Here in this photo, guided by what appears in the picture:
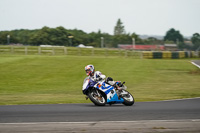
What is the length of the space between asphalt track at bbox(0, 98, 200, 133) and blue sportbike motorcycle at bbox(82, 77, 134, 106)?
69 cm

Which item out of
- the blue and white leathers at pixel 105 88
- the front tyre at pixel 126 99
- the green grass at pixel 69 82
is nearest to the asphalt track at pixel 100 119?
the blue and white leathers at pixel 105 88

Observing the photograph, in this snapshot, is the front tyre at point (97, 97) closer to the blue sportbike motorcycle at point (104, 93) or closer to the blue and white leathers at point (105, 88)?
the blue sportbike motorcycle at point (104, 93)

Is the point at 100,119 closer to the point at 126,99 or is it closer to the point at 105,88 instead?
the point at 105,88

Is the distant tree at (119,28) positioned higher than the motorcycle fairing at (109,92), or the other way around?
the distant tree at (119,28)

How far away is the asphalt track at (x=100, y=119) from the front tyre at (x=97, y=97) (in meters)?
0.60

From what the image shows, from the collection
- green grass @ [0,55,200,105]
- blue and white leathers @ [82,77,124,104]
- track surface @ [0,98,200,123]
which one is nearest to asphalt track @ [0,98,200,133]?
track surface @ [0,98,200,123]

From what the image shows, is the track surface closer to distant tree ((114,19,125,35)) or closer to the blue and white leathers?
the blue and white leathers

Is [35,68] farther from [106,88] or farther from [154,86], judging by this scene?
[106,88]

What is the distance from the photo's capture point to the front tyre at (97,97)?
1226 cm

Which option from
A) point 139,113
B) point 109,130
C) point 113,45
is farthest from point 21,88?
point 113,45

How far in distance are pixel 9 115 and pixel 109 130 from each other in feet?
11.6

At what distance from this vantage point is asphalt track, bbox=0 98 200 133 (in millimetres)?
8258

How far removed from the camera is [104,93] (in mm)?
12414

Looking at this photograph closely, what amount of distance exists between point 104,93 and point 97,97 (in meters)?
0.28
